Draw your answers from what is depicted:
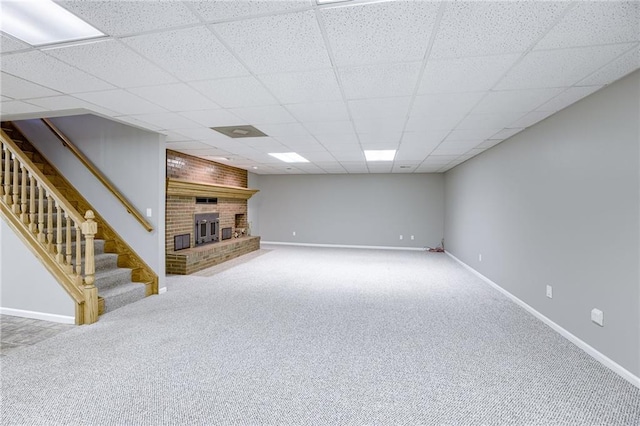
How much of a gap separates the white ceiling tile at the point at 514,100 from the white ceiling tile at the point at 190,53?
2171 millimetres

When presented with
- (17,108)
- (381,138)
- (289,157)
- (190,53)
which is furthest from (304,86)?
(289,157)

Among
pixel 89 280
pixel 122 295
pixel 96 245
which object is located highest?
pixel 96 245

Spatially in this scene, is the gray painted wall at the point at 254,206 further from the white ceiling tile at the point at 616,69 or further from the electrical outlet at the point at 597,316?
the white ceiling tile at the point at 616,69

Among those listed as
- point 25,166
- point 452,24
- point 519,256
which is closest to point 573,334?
point 519,256

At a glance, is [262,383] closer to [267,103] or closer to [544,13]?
[267,103]

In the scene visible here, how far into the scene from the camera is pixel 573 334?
9.04 feet

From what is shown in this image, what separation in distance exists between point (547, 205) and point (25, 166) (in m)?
5.81

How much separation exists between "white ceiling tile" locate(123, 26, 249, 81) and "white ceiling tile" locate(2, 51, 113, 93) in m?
0.73

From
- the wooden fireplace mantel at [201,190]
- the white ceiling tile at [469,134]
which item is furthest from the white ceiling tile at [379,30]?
the wooden fireplace mantel at [201,190]

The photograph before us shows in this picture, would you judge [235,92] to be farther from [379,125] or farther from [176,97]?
[379,125]

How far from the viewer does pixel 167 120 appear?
351cm

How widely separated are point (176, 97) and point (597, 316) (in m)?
4.11

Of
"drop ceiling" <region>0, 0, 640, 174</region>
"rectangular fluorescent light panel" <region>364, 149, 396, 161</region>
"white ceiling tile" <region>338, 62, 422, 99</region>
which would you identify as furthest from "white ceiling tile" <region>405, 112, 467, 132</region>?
"rectangular fluorescent light panel" <region>364, 149, 396, 161</region>

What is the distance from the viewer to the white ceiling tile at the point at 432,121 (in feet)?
10.5
